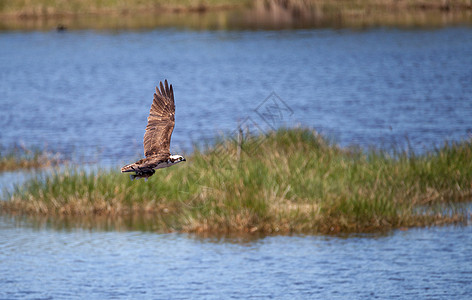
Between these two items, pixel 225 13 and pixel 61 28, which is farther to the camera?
pixel 225 13

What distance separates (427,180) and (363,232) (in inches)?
88.6

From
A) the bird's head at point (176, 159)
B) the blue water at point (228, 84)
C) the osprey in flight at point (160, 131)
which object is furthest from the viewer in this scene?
the blue water at point (228, 84)

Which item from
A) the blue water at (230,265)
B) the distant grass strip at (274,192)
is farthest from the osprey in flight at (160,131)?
the distant grass strip at (274,192)

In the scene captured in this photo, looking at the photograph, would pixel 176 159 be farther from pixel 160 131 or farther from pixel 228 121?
pixel 228 121

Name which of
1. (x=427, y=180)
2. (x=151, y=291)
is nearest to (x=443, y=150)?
Result: (x=427, y=180)

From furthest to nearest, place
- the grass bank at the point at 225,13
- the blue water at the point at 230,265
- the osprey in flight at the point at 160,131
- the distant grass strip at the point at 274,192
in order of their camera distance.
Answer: the grass bank at the point at 225,13, the distant grass strip at the point at 274,192, the blue water at the point at 230,265, the osprey in flight at the point at 160,131

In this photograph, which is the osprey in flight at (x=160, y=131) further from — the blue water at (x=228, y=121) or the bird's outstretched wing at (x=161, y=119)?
the blue water at (x=228, y=121)

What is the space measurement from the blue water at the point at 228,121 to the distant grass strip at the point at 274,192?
0.46 m

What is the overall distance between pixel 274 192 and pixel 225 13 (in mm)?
78961

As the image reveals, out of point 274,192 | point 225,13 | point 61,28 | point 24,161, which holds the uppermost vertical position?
point 225,13

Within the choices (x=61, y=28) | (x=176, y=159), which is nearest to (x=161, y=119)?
(x=176, y=159)

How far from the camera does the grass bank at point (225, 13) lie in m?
89.2

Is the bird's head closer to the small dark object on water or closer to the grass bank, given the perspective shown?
the grass bank

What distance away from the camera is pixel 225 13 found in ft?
323
